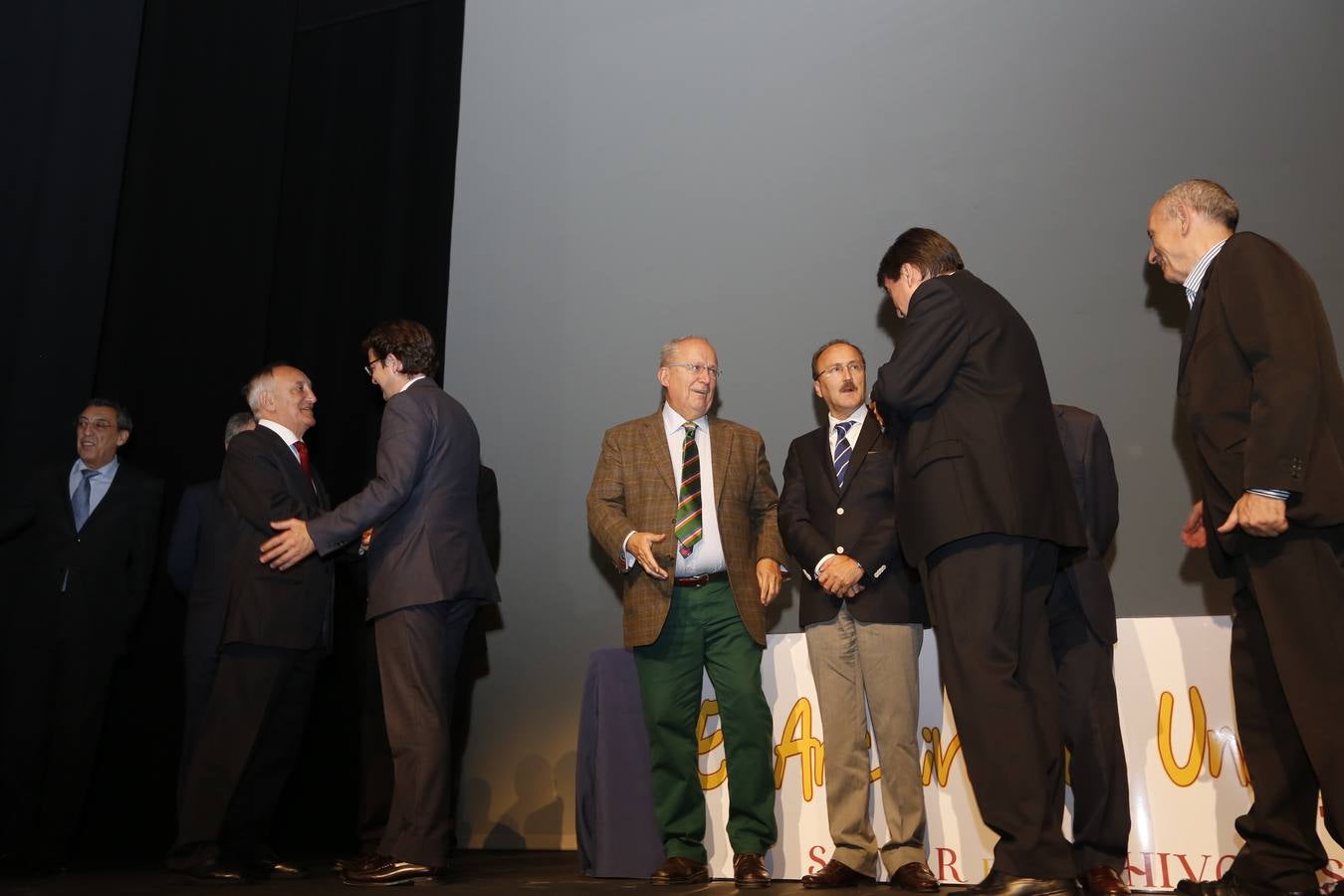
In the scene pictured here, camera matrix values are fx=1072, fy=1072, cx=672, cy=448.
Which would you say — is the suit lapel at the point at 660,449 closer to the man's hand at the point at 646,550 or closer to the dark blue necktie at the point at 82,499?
the man's hand at the point at 646,550

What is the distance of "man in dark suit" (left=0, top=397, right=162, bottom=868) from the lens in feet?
11.8

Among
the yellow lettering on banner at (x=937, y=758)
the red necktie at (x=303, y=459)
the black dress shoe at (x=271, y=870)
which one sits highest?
the red necktie at (x=303, y=459)

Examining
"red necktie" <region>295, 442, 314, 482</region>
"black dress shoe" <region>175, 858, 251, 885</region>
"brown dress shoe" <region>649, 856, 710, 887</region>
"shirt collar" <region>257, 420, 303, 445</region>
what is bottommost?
"black dress shoe" <region>175, 858, 251, 885</region>

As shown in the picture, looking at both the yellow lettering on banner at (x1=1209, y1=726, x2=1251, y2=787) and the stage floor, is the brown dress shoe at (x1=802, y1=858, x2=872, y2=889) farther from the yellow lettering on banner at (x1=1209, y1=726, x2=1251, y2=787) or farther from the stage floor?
the yellow lettering on banner at (x1=1209, y1=726, x2=1251, y2=787)

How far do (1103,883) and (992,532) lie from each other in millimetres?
1014

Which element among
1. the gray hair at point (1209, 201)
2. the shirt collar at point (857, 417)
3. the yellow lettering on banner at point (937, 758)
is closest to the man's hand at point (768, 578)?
the shirt collar at point (857, 417)

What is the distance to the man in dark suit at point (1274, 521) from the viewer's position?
2.13 metres

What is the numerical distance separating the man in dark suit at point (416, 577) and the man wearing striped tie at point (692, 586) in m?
0.45

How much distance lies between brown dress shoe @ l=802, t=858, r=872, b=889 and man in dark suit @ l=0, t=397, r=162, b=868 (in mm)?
2474

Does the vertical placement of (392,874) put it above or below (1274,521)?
below

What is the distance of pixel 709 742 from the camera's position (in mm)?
3281

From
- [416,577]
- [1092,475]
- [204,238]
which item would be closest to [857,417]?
[1092,475]

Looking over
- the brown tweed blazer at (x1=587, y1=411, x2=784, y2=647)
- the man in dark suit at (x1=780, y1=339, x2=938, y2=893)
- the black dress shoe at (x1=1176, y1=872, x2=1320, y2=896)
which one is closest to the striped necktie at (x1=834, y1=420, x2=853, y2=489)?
the man in dark suit at (x1=780, y1=339, x2=938, y2=893)

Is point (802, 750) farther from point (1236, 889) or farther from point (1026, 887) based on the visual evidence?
point (1236, 889)
